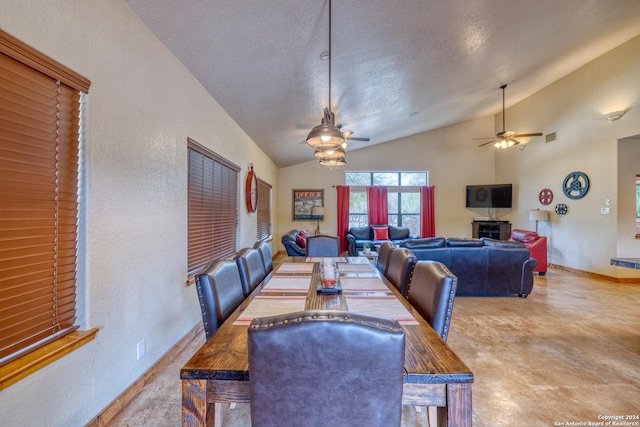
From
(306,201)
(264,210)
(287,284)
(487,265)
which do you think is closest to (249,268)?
(287,284)

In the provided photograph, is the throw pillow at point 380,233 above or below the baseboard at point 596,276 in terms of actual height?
above

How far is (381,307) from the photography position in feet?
4.91

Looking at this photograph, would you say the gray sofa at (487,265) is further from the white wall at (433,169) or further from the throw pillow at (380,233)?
the white wall at (433,169)

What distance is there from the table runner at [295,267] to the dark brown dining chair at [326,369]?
1.58 m

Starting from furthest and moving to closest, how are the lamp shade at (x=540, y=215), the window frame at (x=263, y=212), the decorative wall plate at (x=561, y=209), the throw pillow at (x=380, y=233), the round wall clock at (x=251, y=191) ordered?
the throw pillow at (x=380, y=233), the lamp shade at (x=540, y=215), the decorative wall plate at (x=561, y=209), the window frame at (x=263, y=212), the round wall clock at (x=251, y=191)

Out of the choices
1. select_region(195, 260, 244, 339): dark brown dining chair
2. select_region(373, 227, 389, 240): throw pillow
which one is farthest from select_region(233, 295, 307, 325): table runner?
select_region(373, 227, 389, 240): throw pillow

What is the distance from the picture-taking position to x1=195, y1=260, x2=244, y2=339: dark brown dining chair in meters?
1.43

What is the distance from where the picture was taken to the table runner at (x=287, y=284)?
1857 millimetres

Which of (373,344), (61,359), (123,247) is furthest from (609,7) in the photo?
(61,359)

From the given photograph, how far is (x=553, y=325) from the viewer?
311cm

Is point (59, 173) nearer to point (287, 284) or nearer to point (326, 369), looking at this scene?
point (287, 284)

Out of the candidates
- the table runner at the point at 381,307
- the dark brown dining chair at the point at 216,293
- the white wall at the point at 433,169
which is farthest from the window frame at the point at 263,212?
the table runner at the point at 381,307

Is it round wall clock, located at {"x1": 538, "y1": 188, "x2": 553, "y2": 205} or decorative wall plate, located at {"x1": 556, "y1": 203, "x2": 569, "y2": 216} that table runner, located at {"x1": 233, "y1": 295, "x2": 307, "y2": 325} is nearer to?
decorative wall plate, located at {"x1": 556, "y1": 203, "x2": 569, "y2": 216}

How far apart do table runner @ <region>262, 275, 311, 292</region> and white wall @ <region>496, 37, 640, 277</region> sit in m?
5.86
